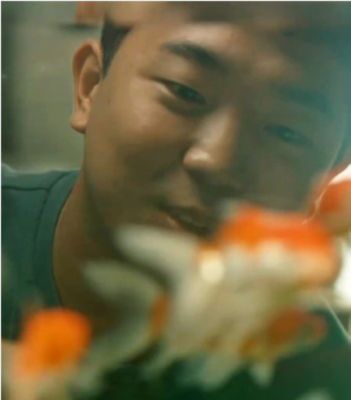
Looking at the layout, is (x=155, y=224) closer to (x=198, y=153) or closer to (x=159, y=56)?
(x=198, y=153)

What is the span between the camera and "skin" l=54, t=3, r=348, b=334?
5.57 feet

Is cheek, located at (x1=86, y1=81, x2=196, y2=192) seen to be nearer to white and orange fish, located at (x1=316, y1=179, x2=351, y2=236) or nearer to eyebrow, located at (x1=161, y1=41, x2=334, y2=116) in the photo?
eyebrow, located at (x1=161, y1=41, x2=334, y2=116)

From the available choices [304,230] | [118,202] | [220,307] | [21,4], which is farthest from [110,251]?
[21,4]

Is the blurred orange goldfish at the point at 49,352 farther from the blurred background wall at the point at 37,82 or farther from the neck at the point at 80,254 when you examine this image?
the blurred background wall at the point at 37,82

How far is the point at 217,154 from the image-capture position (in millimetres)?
1705

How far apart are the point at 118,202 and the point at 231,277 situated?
280 millimetres

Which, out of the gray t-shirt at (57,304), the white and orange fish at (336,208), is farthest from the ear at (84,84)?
the white and orange fish at (336,208)

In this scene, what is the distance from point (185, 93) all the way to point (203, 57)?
81 mm

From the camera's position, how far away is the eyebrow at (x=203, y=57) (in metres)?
A: 1.69

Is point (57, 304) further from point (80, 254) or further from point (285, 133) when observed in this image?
point (285, 133)

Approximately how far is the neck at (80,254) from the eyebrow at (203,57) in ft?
1.13

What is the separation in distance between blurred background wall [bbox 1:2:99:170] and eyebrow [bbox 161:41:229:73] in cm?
22

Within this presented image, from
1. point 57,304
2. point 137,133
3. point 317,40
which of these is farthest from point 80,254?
point 317,40

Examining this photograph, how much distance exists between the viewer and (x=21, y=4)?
1.73m
